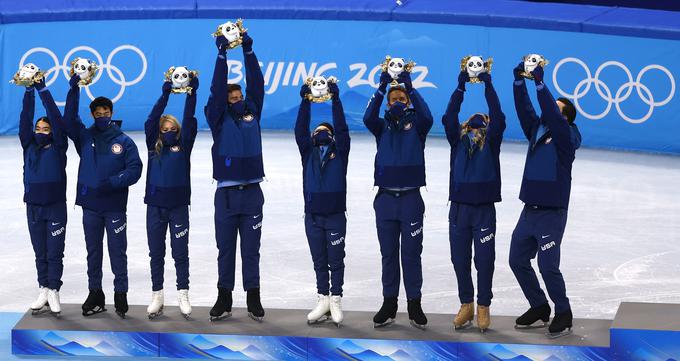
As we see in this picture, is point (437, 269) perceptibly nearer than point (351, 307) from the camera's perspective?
No

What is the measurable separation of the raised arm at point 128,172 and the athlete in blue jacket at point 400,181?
1.97m

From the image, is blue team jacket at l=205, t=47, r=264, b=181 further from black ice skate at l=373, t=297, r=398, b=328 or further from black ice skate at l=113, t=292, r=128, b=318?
black ice skate at l=373, t=297, r=398, b=328

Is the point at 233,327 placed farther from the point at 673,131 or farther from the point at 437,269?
the point at 673,131

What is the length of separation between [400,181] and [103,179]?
2462 mm

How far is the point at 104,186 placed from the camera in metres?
10.2

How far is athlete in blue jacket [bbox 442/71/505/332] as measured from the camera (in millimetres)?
9797

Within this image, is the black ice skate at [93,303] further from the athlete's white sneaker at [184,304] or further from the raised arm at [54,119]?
the raised arm at [54,119]

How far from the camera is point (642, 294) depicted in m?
12.0

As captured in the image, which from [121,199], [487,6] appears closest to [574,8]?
[487,6]

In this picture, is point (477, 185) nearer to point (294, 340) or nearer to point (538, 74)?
point (538, 74)

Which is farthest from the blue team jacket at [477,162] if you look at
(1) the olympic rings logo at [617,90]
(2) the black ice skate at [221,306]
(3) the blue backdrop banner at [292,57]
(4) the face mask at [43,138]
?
(3) the blue backdrop banner at [292,57]

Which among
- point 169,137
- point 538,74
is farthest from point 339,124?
point 538,74

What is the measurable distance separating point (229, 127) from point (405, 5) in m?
11.6

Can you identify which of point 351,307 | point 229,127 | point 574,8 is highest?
point 574,8
